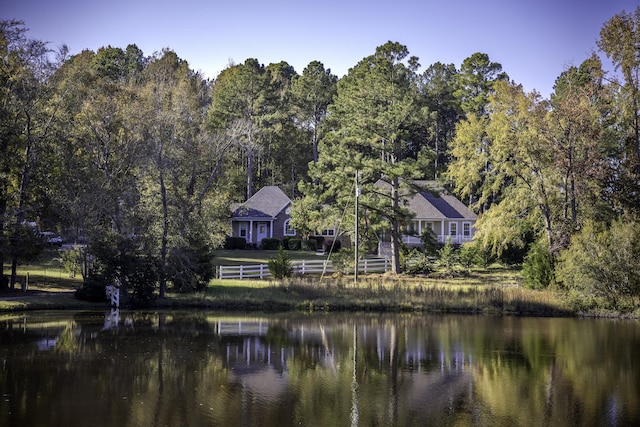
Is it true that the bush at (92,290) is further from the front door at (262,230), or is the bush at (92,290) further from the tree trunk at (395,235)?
the front door at (262,230)

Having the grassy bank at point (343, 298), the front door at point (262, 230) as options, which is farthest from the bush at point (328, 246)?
the grassy bank at point (343, 298)

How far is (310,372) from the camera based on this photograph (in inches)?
773

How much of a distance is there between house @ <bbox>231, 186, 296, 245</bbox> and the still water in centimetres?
3293

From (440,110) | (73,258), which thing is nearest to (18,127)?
(73,258)

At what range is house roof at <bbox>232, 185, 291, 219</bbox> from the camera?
63.2 metres

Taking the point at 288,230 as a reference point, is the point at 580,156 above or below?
above

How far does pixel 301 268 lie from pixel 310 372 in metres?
24.4

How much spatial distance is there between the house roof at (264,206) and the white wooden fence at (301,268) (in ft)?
50.4

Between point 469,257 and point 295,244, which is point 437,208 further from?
point 295,244

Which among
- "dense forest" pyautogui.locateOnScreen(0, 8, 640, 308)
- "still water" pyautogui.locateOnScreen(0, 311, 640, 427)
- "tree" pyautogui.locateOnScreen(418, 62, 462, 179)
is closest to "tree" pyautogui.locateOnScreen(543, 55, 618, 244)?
"dense forest" pyautogui.locateOnScreen(0, 8, 640, 308)

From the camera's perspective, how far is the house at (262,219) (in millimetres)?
63281

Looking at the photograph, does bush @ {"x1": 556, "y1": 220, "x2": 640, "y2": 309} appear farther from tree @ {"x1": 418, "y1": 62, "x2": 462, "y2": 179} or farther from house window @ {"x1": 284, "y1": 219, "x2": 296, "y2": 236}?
tree @ {"x1": 418, "y1": 62, "x2": 462, "y2": 179}

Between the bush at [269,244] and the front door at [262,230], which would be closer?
the bush at [269,244]

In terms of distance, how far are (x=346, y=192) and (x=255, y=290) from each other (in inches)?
476
